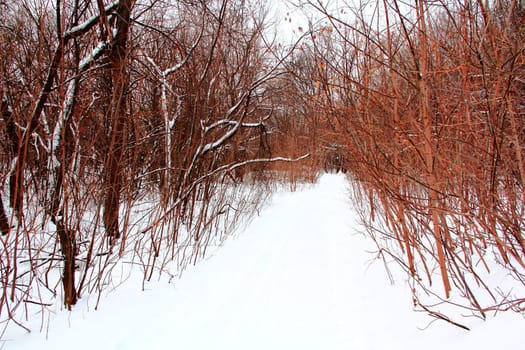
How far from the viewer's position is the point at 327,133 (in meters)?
3.02

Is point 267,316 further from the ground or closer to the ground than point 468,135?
closer to the ground

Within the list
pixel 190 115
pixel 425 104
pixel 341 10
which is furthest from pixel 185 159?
pixel 425 104

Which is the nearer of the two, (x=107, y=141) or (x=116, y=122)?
(x=116, y=122)

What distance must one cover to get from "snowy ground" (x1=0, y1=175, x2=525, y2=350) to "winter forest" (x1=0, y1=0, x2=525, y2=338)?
13 cm

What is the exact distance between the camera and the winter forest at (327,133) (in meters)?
1.58

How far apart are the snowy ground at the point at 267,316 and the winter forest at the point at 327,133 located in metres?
0.13

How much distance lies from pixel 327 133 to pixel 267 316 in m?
1.84

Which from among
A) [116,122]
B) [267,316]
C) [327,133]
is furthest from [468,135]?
[116,122]

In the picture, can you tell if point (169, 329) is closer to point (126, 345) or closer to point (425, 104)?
point (126, 345)

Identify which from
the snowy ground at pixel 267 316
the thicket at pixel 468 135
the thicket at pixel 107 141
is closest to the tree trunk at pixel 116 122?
the thicket at pixel 107 141

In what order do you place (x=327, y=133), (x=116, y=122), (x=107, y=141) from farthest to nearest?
(x=327, y=133) < (x=107, y=141) < (x=116, y=122)

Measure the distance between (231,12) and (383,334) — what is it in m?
4.49

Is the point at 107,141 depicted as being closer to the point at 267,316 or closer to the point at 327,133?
the point at 267,316

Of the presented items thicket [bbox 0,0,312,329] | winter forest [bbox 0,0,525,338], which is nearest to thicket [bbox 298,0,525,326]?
winter forest [bbox 0,0,525,338]
